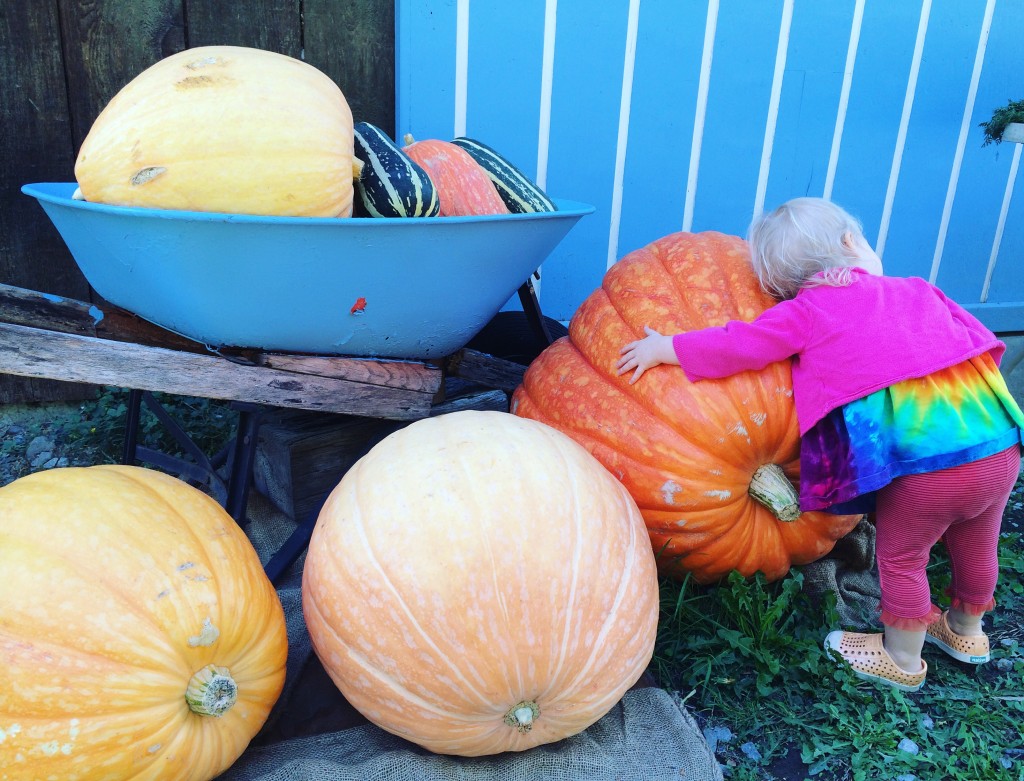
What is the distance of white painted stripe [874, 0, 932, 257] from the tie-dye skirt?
75.9 inches

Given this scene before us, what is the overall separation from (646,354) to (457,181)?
69cm

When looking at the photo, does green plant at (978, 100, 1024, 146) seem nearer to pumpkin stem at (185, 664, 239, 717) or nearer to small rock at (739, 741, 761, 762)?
small rock at (739, 741, 761, 762)

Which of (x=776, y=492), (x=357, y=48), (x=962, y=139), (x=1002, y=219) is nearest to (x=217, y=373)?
(x=776, y=492)

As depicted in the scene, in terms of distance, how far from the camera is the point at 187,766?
138 cm

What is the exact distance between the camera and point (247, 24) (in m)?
2.67

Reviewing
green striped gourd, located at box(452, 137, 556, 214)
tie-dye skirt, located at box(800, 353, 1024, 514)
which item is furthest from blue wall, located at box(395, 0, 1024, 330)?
tie-dye skirt, located at box(800, 353, 1024, 514)

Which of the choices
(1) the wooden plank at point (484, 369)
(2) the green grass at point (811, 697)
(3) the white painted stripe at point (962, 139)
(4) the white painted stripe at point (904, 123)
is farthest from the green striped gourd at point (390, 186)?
(3) the white painted stripe at point (962, 139)

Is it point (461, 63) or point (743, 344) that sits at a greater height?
point (461, 63)

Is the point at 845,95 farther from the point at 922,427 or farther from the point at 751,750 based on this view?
the point at 751,750

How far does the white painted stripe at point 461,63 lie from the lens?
2.78m

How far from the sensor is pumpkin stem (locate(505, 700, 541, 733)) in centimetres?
143

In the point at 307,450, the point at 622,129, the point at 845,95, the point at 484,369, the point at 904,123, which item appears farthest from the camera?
the point at 904,123

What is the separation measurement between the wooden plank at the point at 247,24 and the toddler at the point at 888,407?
5.48 feet

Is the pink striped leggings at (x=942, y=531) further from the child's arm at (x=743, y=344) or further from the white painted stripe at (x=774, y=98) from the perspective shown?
the white painted stripe at (x=774, y=98)
